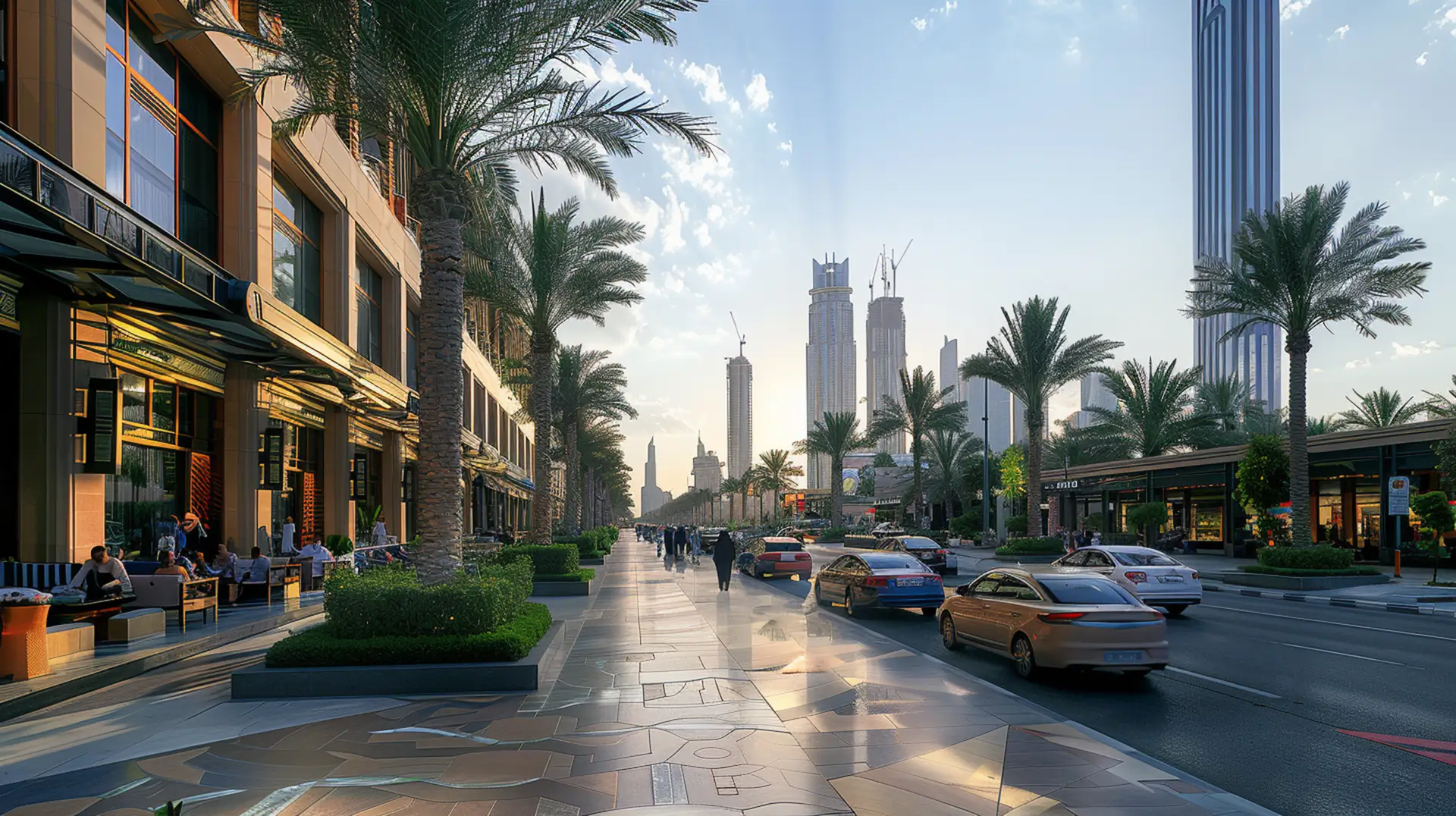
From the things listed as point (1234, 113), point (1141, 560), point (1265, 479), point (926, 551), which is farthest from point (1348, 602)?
point (1234, 113)

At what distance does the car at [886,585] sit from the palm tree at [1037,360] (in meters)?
22.6

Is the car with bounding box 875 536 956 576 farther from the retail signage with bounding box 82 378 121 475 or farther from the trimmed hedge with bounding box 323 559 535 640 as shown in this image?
the retail signage with bounding box 82 378 121 475

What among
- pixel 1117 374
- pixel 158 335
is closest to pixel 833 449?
pixel 1117 374

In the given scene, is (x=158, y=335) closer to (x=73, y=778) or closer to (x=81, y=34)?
(x=81, y=34)

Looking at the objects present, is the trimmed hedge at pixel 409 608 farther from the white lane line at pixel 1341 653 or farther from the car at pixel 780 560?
the car at pixel 780 560

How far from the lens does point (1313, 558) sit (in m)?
26.8

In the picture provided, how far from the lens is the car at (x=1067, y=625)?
1061 cm

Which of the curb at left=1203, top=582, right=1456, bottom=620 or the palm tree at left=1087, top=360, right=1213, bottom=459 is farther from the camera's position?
the palm tree at left=1087, top=360, right=1213, bottom=459

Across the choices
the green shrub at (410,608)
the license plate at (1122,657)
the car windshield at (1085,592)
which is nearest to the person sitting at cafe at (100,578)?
the green shrub at (410,608)

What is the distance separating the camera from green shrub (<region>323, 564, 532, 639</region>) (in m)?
10.3

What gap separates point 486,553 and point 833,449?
37.9 metres

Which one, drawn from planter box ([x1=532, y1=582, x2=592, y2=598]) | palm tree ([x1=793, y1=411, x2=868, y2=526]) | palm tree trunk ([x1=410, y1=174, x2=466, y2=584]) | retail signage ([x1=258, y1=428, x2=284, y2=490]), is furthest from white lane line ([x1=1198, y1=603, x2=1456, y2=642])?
palm tree ([x1=793, y1=411, x2=868, y2=526])

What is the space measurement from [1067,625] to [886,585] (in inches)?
290

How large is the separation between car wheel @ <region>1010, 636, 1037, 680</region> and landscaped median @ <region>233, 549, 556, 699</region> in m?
6.13
